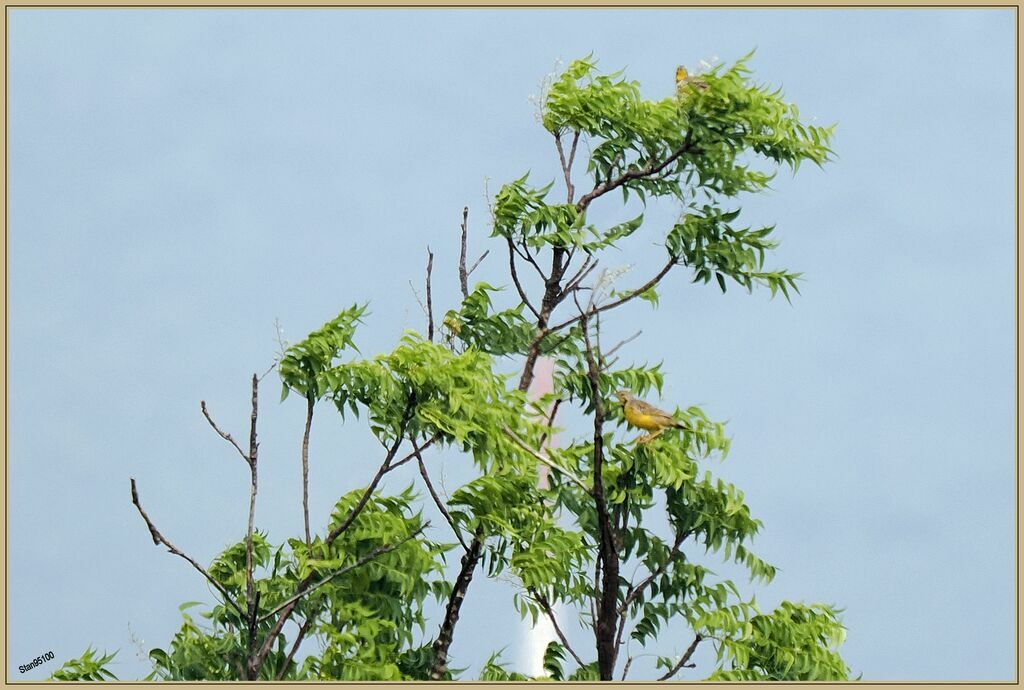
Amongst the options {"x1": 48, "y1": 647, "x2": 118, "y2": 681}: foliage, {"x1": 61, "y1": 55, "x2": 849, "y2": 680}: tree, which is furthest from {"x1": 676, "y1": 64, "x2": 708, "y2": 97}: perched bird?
{"x1": 48, "y1": 647, "x2": 118, "y2": 681}: foliage

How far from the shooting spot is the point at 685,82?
8695mm

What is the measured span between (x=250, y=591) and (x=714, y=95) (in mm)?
3637

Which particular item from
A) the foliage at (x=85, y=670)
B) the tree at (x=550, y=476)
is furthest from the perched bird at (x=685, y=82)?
the foliage at (x=85, y=670)

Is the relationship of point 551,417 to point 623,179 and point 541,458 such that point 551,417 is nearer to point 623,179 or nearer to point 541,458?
point 541,458

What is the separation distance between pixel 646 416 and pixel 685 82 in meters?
1.89

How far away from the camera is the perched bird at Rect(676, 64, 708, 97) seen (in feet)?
28.3

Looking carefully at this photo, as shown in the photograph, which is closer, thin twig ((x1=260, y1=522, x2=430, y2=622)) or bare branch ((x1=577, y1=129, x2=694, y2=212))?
thin twig ((x1=260, y1=522, x2=430, y2=622))

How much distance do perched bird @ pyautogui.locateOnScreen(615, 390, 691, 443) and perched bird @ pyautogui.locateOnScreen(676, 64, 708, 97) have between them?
5.74 feet

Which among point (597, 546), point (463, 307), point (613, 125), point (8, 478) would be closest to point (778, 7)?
point (613, 125)

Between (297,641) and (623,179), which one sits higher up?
(623,179)

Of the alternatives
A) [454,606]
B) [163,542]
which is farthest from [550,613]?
[163,542]

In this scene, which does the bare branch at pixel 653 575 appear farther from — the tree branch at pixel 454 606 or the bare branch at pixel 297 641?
the bare branch at pixel 297 641

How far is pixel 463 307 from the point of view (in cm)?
920

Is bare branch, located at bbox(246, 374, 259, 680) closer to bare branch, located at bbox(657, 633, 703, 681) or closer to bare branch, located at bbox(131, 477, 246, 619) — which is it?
bare branch, located at bbox(131, 477, 246, 619)
